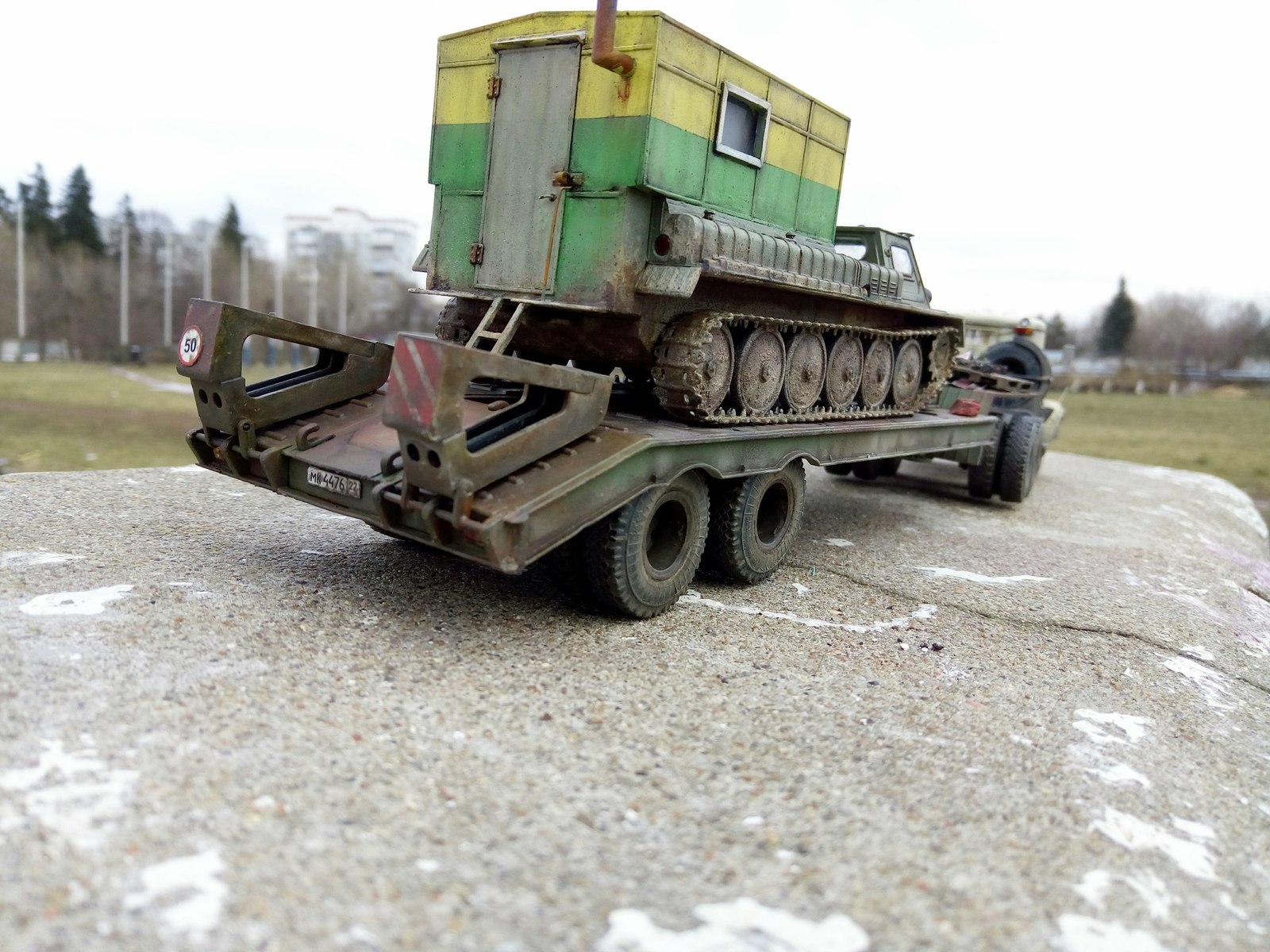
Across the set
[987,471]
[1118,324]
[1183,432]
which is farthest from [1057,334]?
[987,471]

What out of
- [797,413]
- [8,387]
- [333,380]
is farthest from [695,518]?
[8,387]

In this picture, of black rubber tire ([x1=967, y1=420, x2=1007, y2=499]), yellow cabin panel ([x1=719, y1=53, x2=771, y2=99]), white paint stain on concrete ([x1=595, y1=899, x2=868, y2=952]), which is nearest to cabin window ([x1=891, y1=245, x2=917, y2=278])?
black rubber tire ([x1=967, y1=420, x2=1007, y2=499])

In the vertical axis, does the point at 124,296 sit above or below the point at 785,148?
below

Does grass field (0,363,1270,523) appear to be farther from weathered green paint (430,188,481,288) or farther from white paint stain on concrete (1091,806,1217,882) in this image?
white paint stain on concrete (1091,806,1217,882)

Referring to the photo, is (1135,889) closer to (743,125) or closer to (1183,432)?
(743,125)

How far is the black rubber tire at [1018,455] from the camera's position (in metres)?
11.6

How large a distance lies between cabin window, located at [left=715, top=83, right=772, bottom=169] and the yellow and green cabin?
12 mm

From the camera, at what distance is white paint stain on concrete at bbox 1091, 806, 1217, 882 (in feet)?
12.6

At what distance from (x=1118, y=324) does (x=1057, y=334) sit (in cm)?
538

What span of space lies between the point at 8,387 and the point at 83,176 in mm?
24571

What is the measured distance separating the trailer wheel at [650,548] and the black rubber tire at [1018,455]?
652 centimetres

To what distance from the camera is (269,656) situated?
4867mm

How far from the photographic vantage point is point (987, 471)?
11.8 meters

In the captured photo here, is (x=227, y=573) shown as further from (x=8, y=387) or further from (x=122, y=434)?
(x=8, y=387)
